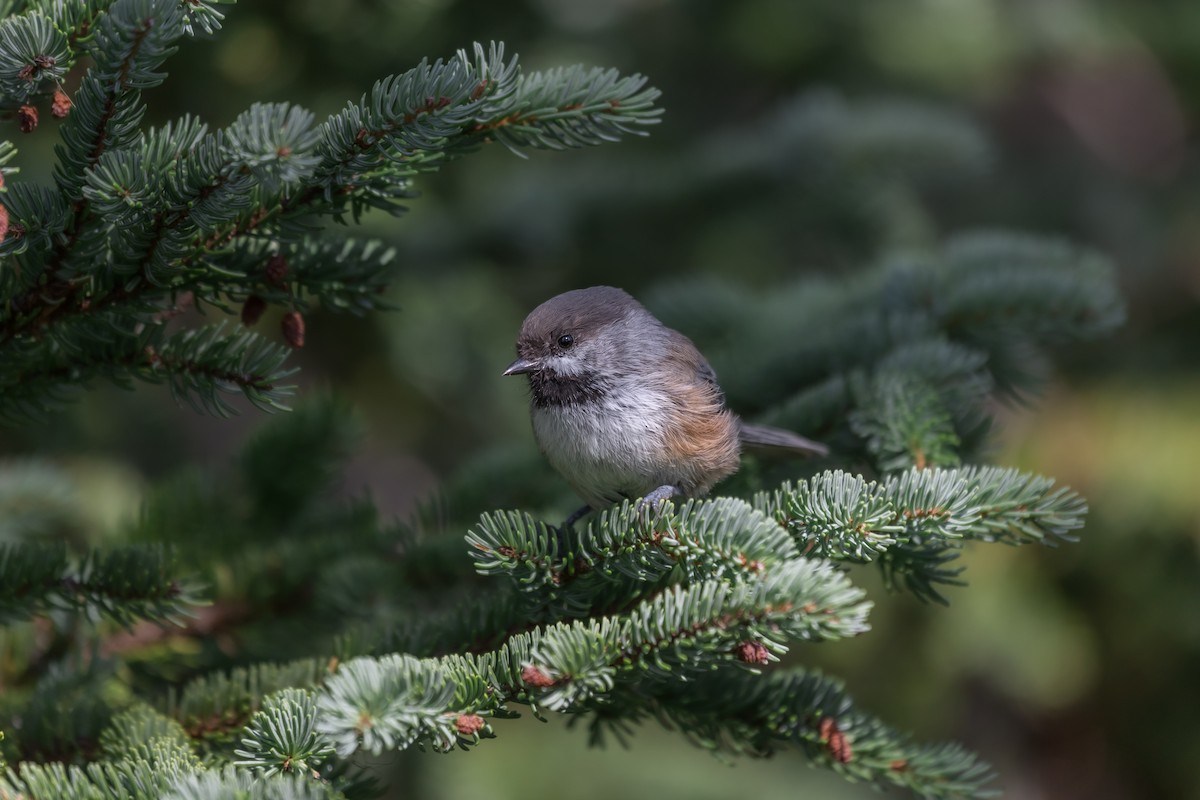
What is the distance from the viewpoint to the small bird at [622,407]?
3.12 metres

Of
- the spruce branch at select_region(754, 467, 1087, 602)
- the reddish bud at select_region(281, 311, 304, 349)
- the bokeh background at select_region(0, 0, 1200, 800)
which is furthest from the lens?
the bokeh background at select_region(0, 0, 1200, 800)

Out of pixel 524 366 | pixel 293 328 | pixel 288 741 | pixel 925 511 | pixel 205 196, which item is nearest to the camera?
pixel 288 741

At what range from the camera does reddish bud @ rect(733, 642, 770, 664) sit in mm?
1921

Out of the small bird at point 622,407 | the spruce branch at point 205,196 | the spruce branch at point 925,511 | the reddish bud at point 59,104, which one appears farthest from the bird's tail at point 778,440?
the reddish bud at point 59,104

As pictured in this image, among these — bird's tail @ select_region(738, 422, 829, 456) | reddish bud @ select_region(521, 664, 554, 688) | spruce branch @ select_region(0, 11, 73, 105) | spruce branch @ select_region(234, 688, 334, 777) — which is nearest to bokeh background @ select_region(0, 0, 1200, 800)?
bird's tail @ select_region(738, 422, 829, 456)

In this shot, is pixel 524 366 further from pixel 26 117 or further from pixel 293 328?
pixel 26 117

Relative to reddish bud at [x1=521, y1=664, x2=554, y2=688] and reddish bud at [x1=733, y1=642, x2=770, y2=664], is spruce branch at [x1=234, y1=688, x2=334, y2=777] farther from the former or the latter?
reddish bud at [x1=733, y1=642, x2=770, y2=664]

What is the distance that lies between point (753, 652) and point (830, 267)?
15.4 ft

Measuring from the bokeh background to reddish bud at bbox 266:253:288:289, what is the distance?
1423 millimetres

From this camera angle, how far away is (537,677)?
6.25 ft

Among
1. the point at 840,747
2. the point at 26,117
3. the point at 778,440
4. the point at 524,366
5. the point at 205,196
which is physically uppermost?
the point at 26,117

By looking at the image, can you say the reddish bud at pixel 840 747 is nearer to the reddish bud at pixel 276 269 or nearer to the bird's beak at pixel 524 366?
the bird's beak at pixel 524 366

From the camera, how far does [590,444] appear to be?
122 inches

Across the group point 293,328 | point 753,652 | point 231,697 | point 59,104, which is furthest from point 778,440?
point 59,104
